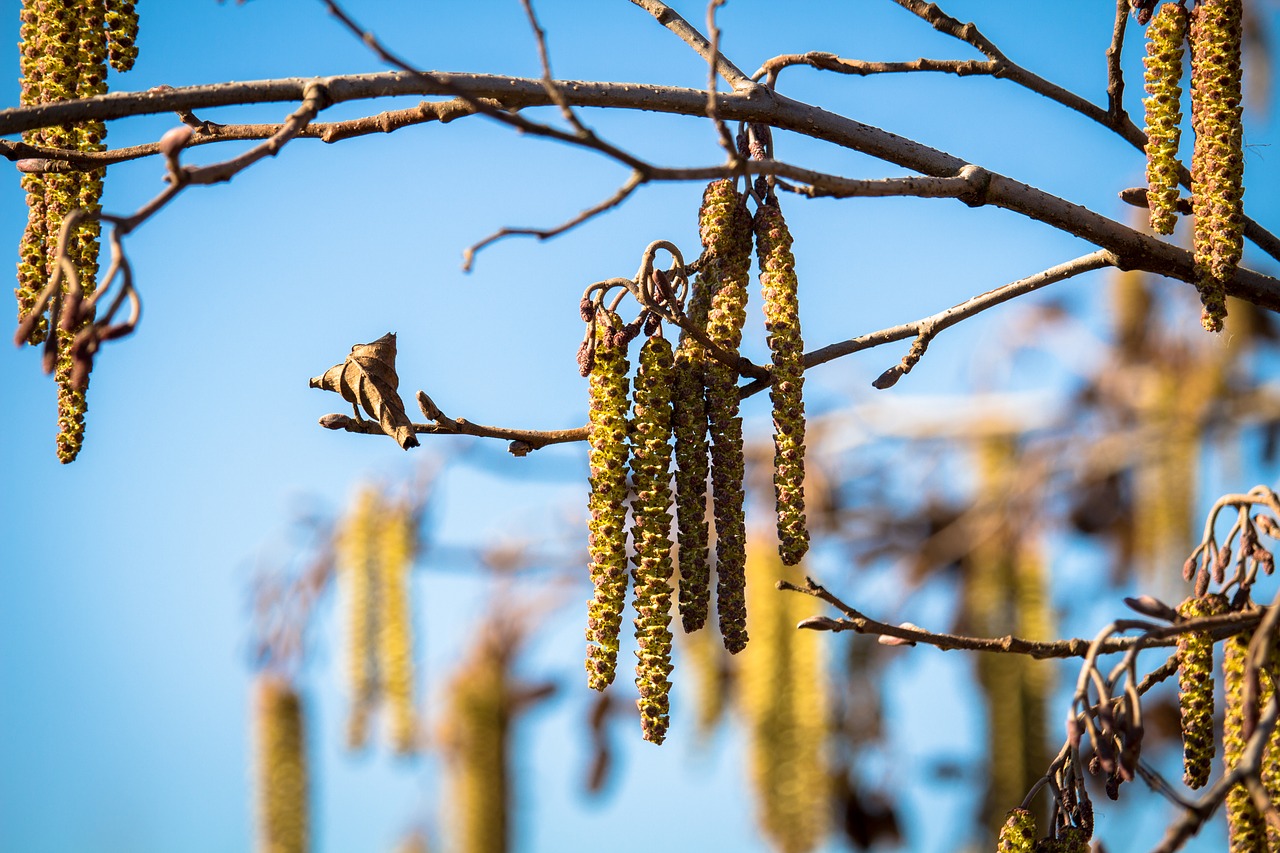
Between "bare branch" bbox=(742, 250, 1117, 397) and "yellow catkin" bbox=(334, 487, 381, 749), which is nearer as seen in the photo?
"bare branch" bbox=(742, 250, 1117, 397)

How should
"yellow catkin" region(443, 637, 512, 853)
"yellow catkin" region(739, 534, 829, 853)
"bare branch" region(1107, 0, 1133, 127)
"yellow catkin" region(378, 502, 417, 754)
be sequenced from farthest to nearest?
"yellow catkin" region(443, 637, 512, 853)
"yellow catkin" region(378, 502, 417, 754)
"yellow catkin" region(739, 534, 829, 853)
"bare branch" region(1107, 0, 1133, 127)

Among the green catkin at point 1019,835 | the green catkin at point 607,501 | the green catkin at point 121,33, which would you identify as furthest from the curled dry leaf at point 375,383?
the green catkin at point 1019,835

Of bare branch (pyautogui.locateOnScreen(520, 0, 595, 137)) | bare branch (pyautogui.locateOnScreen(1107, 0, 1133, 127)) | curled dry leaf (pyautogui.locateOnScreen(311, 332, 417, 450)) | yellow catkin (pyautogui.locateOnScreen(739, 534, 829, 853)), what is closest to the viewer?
bare branch (pyautogui.locateOnScreen(520, 0, 595, 137))

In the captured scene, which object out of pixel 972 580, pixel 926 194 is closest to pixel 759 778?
pixel 972 580

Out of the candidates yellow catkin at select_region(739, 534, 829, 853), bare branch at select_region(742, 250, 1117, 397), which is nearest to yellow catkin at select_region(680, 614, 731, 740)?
yellow catkin at select_region(739, 534, 829, 853)

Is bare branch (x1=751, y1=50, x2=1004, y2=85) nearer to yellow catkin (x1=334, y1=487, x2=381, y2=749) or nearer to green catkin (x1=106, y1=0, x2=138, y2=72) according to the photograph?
green catkin (x1=106, y1=0, x2=138, y2=72)

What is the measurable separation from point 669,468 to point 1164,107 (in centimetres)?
100

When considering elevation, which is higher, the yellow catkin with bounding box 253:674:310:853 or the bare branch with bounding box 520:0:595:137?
the bare branch with bounding box 520:0:595:137

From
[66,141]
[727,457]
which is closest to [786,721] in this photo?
[727,457]

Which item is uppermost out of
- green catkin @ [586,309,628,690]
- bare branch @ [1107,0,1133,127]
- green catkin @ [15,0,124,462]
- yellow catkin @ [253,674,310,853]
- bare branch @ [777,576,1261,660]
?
bare branch @ [1107,0,1133,127]

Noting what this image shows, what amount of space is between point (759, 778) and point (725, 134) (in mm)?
3559

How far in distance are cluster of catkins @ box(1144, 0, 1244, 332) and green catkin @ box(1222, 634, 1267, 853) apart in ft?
1.63

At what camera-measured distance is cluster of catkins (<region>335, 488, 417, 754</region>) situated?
5.04 metres

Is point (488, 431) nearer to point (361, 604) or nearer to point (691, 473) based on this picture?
point (691, 473)
